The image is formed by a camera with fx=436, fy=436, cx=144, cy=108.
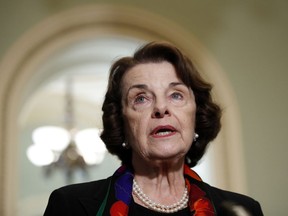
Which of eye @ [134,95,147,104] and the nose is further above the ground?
eye @ [134,95,147,104]

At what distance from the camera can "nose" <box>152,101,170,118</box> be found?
137 cm

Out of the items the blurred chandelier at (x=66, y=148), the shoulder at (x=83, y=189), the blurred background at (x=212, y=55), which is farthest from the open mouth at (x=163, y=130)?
the blurred chandelier at (x=66, y=148)

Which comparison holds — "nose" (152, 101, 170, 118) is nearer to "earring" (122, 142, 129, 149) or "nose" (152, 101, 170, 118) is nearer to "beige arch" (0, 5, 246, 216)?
"earring" (122, 142, 129, 149)

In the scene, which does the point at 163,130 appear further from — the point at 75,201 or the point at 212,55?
the point at 212,55

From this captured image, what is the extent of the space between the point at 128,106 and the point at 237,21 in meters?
1.86

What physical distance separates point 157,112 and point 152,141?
93mm

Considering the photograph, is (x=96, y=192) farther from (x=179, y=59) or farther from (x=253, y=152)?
(x=253, y=152)

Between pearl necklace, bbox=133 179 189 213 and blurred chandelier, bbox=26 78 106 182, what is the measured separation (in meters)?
4.23

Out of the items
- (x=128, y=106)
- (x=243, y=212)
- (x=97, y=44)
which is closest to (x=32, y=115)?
(x=97, y=44)

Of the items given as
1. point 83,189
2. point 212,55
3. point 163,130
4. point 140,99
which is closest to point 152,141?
point 163,130

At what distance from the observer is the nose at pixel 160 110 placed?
4.48 ft

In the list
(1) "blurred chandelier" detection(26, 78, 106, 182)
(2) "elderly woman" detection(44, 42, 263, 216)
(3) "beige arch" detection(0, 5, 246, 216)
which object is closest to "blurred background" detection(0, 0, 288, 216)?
(3) "beige arch" detection(0, 5, 246, 216)

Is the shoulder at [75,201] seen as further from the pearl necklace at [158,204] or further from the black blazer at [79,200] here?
the pearl necklace at [158,204]

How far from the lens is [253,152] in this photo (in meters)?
2.99
